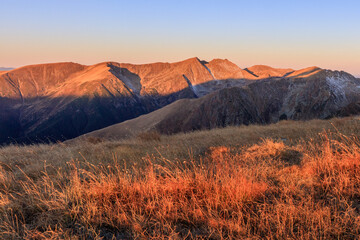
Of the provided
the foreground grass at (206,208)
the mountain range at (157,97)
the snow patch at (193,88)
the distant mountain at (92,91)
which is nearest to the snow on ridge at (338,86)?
the mountain range at (157,97)

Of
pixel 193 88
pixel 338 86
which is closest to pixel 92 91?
pixel 193 88

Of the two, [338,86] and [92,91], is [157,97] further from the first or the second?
[338,86]

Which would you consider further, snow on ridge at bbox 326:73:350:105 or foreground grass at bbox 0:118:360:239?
snow on ridge at bbox 326:73:350:105

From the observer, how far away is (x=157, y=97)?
162250mm

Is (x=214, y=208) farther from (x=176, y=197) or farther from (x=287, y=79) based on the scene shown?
(x=287, y=79)

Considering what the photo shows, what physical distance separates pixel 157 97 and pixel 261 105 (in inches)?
4092

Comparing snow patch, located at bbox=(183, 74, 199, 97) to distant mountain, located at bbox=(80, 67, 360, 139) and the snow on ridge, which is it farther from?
the snow on ridge

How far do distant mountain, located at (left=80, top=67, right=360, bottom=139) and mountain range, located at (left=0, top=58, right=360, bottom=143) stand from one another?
23 cm

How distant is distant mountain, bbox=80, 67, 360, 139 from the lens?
56250 millimetres

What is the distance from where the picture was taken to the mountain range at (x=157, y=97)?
5894 centimetres

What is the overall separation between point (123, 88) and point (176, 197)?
161m

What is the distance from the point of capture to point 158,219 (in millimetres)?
2973

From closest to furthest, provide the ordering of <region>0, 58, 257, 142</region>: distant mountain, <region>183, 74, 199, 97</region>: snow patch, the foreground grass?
the foreground grass → <region>0, 58, 257, 142</region>: distant mountain → <region>183, 74, 199, 97</region>: snow patch

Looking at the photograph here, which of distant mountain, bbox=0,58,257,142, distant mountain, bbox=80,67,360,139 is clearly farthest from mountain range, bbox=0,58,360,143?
distant mountain, bbox=80,67,360,139
